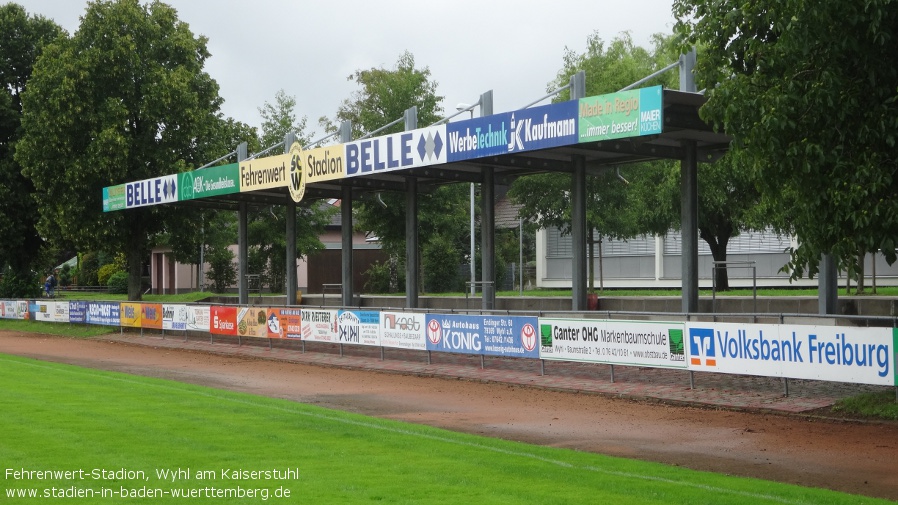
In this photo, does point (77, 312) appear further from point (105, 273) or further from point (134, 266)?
point (105, 273)

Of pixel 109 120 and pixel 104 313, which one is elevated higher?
pixel 109 120

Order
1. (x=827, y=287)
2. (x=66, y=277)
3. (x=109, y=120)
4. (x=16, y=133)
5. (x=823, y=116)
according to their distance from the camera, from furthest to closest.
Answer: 1. (x=66, y=277)
2. (x=16, y=133)
3. (x=109, y=120)
4. (x=827, y=287)
5. (x=823, y=116)

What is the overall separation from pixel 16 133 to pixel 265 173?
2132cm

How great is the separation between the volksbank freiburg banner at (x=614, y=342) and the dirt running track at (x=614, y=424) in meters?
1.15

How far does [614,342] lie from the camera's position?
60.6 ft

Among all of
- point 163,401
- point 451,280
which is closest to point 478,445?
point 163,401

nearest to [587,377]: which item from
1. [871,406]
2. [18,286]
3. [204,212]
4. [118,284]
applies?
[871,406]

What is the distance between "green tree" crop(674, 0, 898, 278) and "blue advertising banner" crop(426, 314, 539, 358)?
7.33 metres

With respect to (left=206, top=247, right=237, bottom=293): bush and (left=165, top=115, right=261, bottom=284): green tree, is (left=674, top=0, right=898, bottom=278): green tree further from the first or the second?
(left=206, top=247, right=237, bottom=293): bush

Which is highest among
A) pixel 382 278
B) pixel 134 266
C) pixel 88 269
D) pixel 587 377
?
pixel 88 269

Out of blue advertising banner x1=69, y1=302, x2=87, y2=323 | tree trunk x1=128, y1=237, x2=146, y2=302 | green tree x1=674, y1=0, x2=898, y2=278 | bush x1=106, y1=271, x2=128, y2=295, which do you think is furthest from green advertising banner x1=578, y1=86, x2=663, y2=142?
bush x1=106, y1=271, x2=128, y2=295

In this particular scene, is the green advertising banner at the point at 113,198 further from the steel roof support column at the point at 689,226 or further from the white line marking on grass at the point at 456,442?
the steel roof support column at the point at 689,226

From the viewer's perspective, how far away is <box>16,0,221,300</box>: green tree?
3853 centimetres

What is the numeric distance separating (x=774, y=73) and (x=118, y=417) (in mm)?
9856
